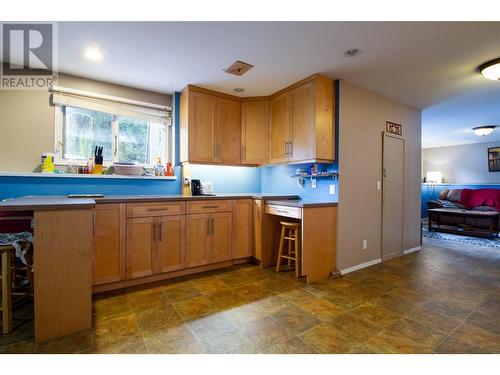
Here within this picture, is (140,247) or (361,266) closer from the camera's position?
(140,247)

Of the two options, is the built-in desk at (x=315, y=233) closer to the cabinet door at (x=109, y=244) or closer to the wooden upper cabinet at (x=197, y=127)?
the wooden upper cabinet at (x=197, y=127)

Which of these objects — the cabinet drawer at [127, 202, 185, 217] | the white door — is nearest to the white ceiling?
the white door

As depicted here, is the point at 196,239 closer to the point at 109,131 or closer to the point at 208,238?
the point at 208,238

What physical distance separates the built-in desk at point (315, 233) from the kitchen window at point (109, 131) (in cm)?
191

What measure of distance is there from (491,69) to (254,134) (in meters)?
2.78

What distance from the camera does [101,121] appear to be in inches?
124

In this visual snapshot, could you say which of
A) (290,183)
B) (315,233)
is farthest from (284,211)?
(290,183)

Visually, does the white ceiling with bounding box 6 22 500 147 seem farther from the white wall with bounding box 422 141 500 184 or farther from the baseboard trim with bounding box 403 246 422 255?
the white wall with bounding box 422 141 500 184

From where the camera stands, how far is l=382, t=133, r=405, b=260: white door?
357 centimetres

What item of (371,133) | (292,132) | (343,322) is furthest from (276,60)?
(343,322)

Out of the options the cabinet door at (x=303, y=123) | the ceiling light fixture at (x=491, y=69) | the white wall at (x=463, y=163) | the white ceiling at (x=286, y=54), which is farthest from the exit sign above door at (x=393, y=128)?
the white wall at (x=463, y=163)

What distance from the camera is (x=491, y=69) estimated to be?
259 cm

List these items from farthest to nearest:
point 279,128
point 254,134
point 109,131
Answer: point 254,134
point 279,128
point 109,131

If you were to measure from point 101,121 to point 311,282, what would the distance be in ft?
10.9
